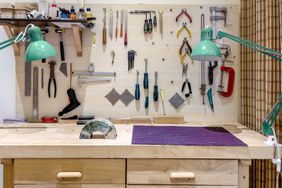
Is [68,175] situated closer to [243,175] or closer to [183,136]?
[183,136]

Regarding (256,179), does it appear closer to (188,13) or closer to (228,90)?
(228,90)

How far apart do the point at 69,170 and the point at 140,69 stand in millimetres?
983

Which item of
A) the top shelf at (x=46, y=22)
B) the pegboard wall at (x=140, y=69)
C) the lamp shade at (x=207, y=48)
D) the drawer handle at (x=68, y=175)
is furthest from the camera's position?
the pegboard wall at (x=140, y=69)

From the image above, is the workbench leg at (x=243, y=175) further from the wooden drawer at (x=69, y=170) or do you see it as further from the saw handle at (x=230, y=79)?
the saw handle at (x=230, y=79)

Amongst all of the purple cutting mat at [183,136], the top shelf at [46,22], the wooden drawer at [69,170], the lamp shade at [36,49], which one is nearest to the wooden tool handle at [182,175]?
the purple cutting mat at [183,136]

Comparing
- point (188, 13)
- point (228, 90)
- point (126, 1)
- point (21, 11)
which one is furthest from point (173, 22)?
point (21, 11)

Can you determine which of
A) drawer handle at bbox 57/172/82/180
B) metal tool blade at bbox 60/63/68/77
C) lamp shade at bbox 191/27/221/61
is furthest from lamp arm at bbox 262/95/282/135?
metal tool blade at bbox 60/63/68/77

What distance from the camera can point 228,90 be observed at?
218 centimetres

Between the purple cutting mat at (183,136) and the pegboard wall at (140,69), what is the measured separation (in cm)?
29

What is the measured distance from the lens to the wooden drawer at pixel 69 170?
1476 millimetres

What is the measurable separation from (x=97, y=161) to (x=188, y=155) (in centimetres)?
46

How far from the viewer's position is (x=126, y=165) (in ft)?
4.87

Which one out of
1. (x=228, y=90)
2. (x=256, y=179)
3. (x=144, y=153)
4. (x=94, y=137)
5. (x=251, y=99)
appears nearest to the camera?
(x=144, y=153)

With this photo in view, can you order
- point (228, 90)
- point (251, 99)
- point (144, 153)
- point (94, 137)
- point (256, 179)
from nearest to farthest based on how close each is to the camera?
point (144, 153)
point (94, 137)
point (256, 179)
point (251, 99)
point (228, 90)
